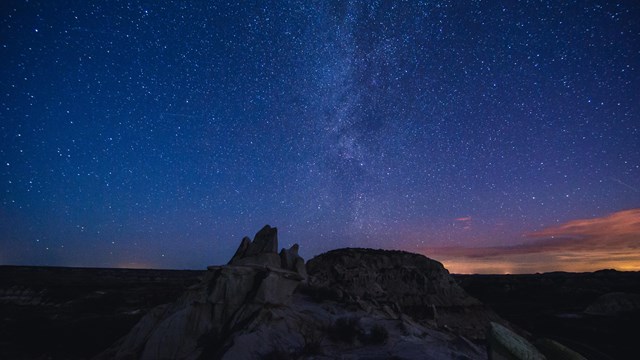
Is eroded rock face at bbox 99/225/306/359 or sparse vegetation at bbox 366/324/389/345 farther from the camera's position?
eroded rock face at bbox 99/225/306/359

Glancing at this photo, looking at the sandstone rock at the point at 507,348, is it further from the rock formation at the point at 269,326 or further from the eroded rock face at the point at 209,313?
the eroded rock face at the point at 209,313

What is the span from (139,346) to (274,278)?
743 centimetres

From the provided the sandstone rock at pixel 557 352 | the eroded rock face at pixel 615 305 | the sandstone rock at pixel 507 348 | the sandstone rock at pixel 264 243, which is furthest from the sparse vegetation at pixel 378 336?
the eroded rock face at pixel 615 305

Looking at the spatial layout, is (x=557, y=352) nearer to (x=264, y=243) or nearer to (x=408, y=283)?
(x=264, y=243)

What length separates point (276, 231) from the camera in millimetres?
21703

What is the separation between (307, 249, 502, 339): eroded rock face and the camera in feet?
112

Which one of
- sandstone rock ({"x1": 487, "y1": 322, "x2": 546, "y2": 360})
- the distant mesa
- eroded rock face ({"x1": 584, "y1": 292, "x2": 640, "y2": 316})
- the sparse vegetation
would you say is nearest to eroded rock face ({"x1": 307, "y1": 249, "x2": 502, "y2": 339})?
the distant mesa

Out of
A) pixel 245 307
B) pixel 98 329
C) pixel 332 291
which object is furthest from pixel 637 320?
pixel 98 329

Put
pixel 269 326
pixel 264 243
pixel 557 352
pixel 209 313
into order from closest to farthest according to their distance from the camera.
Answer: pixel 557 352 < pixel 269 326 < pixel 209 313 < pixel 264 243

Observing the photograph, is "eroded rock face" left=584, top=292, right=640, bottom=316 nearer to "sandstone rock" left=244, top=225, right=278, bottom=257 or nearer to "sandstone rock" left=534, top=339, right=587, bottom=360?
"sandstone rock" left=534, top=339, right=587, bottom=360

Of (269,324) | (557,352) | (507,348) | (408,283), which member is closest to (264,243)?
(269,324)

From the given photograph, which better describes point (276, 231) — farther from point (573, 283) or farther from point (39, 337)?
point (573, 283)

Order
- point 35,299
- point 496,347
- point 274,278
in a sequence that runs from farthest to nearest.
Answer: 1. point 35,299
2. point 274,278
3. point 496,347

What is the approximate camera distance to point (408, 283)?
38.6m
